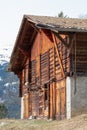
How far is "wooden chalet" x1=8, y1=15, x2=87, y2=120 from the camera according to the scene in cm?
2300

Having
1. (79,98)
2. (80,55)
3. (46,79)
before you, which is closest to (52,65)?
(46,79)

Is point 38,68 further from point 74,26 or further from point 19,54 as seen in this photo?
point 74,26

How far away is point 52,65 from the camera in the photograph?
2639cm

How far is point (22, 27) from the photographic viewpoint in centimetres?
2938

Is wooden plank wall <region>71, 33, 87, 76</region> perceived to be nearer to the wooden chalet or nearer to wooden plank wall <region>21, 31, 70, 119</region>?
the wooden chalet

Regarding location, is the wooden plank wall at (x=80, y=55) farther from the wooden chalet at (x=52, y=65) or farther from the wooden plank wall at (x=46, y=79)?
the wooden plank wall at (x=46, y=79)

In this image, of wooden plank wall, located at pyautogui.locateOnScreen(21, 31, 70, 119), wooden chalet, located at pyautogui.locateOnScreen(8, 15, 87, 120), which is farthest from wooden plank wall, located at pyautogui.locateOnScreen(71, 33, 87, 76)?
wooden plank wall, located at pyautogui.locateOnScreen(21, 31, 70, 119)

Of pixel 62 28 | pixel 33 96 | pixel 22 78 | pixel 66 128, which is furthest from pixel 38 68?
pixel 66 128

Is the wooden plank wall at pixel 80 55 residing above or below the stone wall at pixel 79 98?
above

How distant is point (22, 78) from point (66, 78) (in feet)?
38.0

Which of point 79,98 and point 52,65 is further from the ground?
point 52,65

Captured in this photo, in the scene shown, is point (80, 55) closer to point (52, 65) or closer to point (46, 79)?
point (52, 65)

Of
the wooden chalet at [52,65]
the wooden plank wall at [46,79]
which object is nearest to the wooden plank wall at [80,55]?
the wooden chalet at [52,65]

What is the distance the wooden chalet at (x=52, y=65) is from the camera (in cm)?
2300
